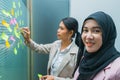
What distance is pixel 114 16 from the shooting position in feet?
7.80

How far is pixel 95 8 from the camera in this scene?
97.9 inches

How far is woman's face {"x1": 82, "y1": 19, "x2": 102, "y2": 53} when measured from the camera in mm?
1482

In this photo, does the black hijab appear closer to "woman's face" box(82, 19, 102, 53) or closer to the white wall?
"woman's face" box(82, 19, 102, 53)

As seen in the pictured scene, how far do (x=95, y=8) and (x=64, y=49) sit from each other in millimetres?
539

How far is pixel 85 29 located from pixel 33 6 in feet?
4.23

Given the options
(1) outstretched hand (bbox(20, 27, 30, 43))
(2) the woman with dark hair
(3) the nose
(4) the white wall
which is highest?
(4) the white wall

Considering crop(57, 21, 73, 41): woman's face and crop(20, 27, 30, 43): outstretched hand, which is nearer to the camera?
crop(20, 27, 30, 43): outstretched hand

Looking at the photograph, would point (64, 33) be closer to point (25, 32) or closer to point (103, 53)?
point (25, 32)


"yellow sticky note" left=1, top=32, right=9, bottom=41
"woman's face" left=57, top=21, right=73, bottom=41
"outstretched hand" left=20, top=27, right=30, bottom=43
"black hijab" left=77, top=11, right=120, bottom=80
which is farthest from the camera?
"woman's face" left=57, top=21, right=73, bottom=41

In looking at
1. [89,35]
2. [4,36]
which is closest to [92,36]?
[89,35]

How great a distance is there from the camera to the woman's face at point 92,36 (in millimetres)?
1482

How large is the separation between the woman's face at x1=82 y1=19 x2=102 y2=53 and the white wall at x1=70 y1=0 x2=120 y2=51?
900mm

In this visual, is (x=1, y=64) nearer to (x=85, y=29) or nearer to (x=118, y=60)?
(x=85, y=29)

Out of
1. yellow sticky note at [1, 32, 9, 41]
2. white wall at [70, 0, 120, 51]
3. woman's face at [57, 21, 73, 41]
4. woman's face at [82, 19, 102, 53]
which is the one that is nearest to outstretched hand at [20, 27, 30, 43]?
woman's face at [57, 21, 73, 41]
